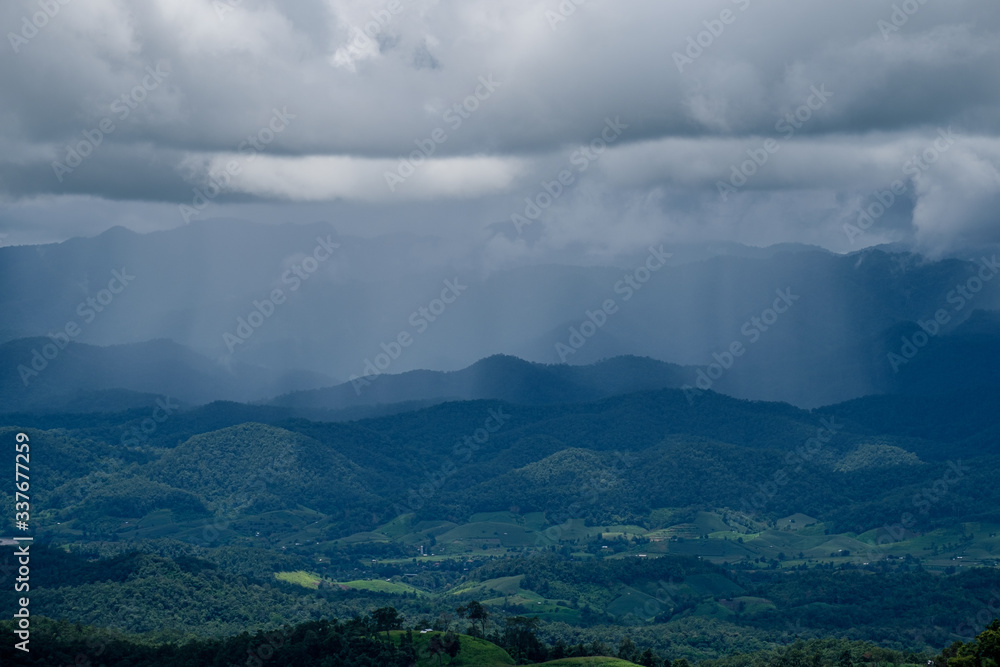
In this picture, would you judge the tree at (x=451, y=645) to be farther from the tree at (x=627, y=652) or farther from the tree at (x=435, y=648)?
the tree at (x=627, y=652)

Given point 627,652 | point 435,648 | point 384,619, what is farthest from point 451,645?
point 627,652

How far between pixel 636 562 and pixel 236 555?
207ft

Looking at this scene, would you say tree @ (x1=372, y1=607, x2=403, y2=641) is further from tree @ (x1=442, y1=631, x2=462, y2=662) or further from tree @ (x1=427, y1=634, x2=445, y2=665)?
tree @ (x1=442, y1=631, x2=462, y2=662)

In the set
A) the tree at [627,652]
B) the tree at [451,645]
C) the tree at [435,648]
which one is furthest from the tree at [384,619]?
the tree at [627,652]

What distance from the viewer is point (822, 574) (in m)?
176

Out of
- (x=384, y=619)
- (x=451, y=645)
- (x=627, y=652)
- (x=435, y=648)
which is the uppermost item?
(x=384, y=619)

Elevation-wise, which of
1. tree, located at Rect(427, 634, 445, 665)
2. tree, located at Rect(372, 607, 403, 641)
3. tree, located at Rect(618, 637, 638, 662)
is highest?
tree, located at Rect(372, 607, 403, 641)

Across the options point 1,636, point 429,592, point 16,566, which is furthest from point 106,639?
point 429,592

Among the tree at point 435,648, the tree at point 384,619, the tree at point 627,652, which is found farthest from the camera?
the tree at point 627,652

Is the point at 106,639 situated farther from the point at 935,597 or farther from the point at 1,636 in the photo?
the point at 935,597

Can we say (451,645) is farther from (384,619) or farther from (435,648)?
(384,619)

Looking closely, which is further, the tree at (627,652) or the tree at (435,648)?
the tree at (627,652)

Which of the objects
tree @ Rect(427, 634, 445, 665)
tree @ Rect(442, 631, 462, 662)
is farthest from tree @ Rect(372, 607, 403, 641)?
tree @ Rect(442, 631, 462, 662)

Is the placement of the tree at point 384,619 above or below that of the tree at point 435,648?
above
